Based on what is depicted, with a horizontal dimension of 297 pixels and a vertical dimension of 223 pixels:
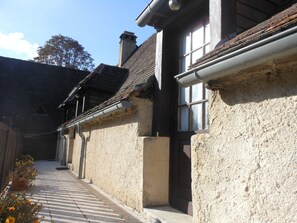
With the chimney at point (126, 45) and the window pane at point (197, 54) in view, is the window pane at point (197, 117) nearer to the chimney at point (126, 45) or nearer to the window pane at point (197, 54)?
the window pane at point (197, 54)

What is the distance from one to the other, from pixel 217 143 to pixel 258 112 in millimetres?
602

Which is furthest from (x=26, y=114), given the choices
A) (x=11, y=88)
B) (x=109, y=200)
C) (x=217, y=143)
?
(x=217, y=143)

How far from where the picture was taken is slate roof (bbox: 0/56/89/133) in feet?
67.5

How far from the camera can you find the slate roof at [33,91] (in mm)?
20578

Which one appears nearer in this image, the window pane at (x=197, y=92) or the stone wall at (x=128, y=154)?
the window pane at (x=197, y=92)

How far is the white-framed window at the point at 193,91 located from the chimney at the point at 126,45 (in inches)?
413

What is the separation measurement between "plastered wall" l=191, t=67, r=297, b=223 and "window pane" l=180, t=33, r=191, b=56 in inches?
81.5

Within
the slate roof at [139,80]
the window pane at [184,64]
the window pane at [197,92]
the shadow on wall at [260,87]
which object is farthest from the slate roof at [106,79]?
the shadow on wall at [260,87]

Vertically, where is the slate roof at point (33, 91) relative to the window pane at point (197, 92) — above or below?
above

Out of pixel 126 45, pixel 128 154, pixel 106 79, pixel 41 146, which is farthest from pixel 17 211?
pixel 41 146

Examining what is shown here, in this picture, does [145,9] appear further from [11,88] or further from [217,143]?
[11,88]

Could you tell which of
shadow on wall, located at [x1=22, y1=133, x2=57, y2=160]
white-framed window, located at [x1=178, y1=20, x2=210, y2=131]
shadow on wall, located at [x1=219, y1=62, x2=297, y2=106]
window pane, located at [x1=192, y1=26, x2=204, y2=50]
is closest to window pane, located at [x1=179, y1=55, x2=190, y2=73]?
white-framed window, located at [x1=178, y1=20, x2=210, y2=131]

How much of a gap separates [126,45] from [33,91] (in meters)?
11.5

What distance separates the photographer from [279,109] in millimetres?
2211
